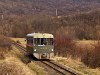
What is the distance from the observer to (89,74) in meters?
26.7

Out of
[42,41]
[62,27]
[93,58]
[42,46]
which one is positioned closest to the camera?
[93,58]

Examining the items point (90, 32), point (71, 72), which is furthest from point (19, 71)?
point (90, 32)

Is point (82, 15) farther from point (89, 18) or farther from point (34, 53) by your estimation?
point (34, 53)

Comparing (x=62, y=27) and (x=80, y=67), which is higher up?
(x=62, y=27)

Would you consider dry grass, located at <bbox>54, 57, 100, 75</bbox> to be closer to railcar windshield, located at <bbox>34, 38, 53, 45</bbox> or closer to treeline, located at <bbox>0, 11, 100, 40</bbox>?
railcar windshield, located at <bbox>34, 38, 53, 45</bbox>

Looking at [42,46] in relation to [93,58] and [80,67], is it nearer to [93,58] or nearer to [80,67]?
[93,58]

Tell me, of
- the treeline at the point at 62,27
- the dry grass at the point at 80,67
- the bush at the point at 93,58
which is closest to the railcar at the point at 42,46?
the dry grass at the point at 80,67

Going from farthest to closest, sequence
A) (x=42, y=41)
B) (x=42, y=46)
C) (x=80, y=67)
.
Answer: (x=42, y=41)
(x=42, y=46)
(x=80, y=67)

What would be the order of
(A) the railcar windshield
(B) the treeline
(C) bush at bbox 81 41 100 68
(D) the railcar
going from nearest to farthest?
(C) bush at bbox 81 41 100 68 < (D) the railcar < (A) the railcar windshield < (B) the treeline

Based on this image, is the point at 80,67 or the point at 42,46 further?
the point at 42,46

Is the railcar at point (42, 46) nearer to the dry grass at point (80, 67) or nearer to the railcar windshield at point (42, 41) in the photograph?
the railcar windshield at point (42, 41)

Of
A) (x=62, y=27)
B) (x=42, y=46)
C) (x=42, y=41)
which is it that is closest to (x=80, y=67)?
(x=42, y=46)

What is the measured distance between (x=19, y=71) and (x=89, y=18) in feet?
341

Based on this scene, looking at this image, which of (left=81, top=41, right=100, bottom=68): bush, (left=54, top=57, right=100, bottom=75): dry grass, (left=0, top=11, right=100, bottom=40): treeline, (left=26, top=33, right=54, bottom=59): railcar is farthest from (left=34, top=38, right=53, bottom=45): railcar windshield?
(left=0, top=11, right=100, bottom=40): treeline
